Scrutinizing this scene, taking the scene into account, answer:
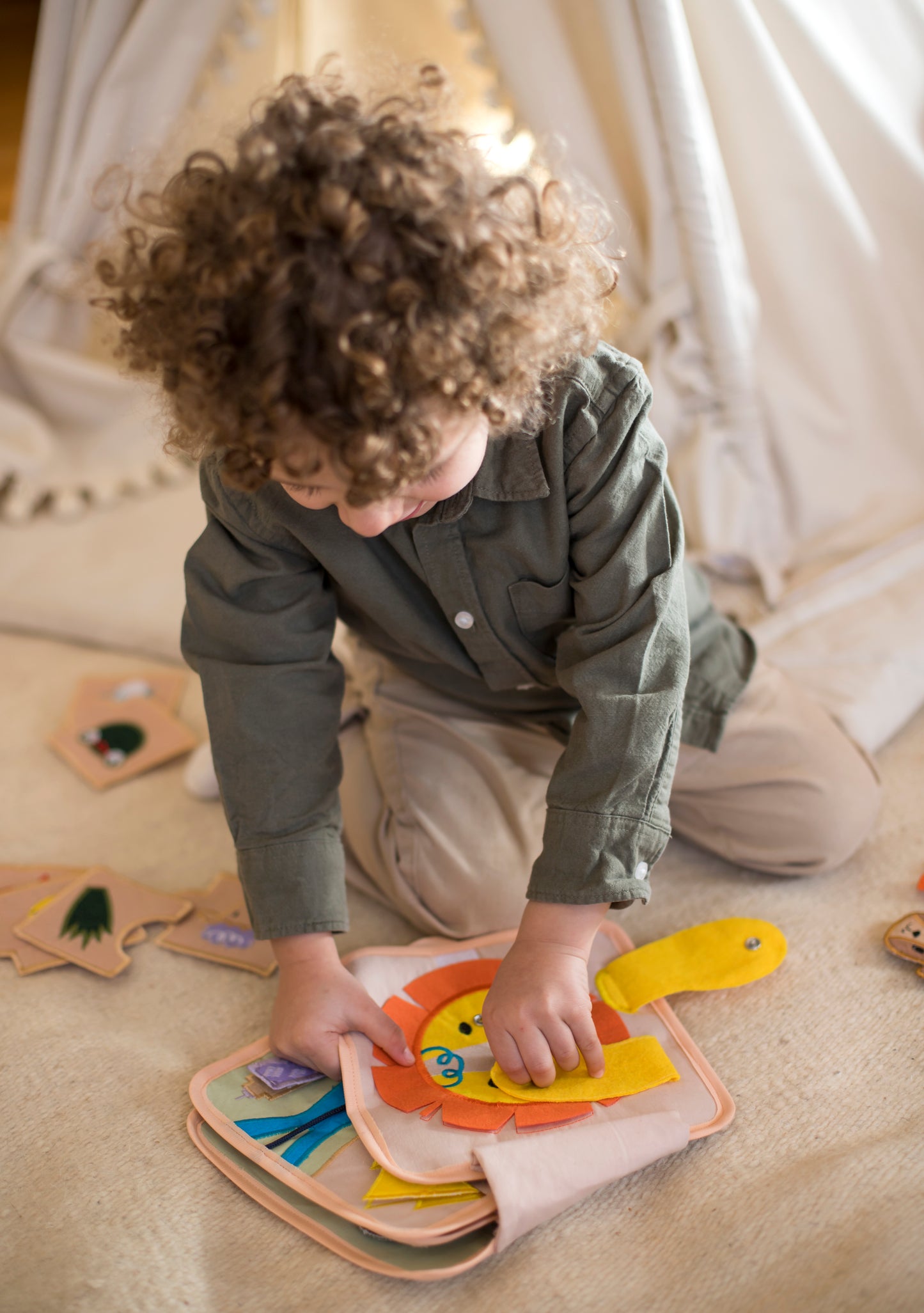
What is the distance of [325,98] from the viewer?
1.72 ft

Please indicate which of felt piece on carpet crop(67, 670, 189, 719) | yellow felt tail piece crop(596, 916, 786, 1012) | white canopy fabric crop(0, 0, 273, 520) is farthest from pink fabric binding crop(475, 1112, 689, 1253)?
white canopy fabric crop(0, 0, 273, 520)

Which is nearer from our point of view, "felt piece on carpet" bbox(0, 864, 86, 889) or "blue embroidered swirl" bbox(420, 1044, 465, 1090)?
"blue embroidered swirl" bbox(420, 1044, 465, 1090)

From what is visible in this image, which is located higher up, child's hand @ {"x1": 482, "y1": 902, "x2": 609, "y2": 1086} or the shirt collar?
the shirt collar

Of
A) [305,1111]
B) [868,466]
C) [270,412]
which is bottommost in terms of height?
[305,1111]

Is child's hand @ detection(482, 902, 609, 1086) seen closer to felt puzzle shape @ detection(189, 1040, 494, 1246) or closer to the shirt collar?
felt puzzle shape @ detection(189, 1040, 494, 1246)

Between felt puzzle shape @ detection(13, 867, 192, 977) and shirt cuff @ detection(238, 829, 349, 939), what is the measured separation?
14 centimetres

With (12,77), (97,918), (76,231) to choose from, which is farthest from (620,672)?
(12,77)

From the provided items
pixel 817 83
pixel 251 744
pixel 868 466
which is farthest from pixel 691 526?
pixel 251 744

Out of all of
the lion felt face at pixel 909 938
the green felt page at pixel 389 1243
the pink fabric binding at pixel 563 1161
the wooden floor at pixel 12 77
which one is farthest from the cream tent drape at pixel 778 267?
A: the wooden floor at pixel 12 77

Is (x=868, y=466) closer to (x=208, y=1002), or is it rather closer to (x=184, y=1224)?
(x=208, y=1002)

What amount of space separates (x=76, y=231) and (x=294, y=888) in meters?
1.00

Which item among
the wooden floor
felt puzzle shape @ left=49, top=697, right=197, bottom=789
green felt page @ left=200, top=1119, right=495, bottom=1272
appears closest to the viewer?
green felt page @ left=200, top=1119, right=495, bottom=1272

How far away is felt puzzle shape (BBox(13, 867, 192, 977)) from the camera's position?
78 centimetres

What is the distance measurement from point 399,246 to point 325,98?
0.12 metres
